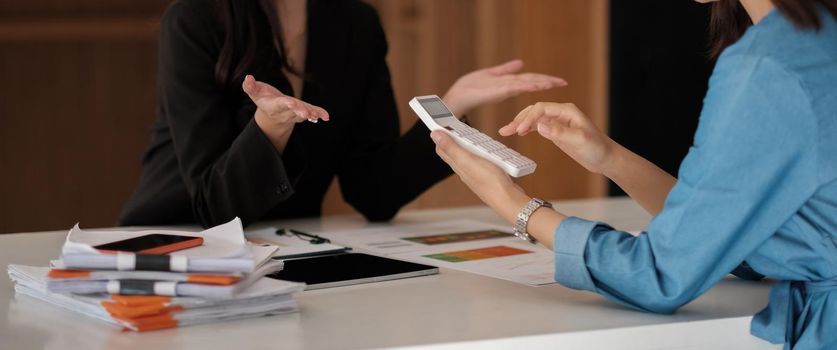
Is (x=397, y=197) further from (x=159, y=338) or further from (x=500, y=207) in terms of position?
(x=159, y=338)

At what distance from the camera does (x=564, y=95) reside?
10.0 ft

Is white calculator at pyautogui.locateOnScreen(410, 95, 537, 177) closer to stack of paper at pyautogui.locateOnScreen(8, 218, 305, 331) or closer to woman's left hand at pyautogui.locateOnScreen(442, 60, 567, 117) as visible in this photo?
stack of paper at pyautogui.locateOnScreen(8, 218, 305, 331)

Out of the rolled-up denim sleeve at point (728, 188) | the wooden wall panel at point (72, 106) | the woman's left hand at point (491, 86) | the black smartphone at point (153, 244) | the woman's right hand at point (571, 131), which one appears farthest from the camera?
the wooden wall panel at point (72, 106)

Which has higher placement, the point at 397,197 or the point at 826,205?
the point at 826,205

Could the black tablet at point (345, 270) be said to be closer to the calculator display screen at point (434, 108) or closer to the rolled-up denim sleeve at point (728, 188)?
the calculator display screen at point (434, 108)

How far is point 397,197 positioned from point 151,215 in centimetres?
43

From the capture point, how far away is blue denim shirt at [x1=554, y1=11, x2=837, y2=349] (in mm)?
956

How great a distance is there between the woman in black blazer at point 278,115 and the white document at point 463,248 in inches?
4.6

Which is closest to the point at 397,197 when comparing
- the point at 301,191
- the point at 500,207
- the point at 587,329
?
the point at 301,191

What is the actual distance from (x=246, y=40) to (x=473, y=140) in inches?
26.0

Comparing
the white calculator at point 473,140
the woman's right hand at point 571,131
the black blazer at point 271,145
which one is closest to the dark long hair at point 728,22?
the woman's right hand at point 571,131

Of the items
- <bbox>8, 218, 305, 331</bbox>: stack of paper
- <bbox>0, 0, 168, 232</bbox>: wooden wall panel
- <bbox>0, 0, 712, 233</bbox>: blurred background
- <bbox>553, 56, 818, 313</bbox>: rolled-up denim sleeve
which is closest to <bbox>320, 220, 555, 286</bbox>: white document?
<bbox>553, 56, 818, 313</bbox>: rolled-up denim sleeve

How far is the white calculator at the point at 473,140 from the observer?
1.13m

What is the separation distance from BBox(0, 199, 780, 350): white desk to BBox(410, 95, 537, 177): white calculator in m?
0.15
